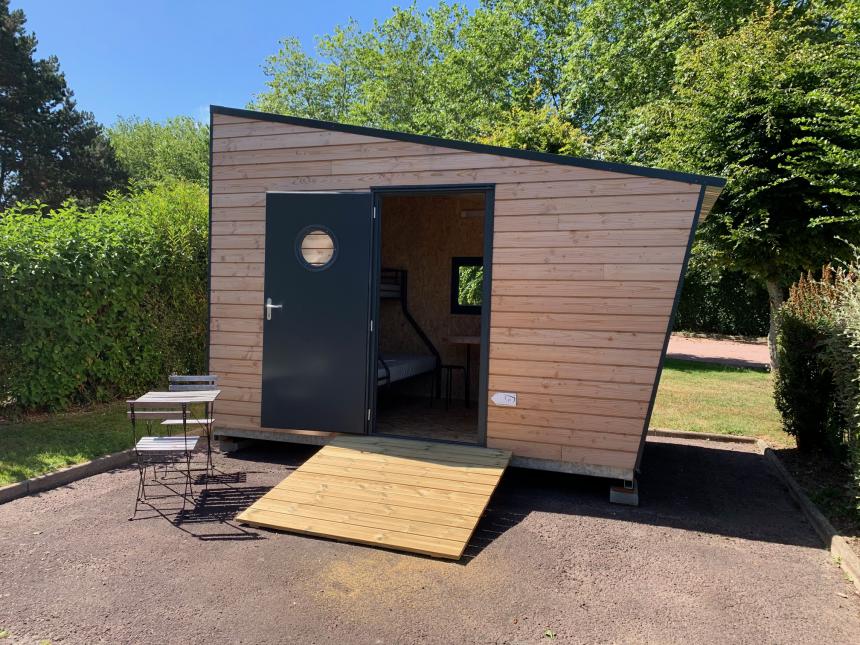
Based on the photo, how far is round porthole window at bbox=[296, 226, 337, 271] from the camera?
4945mm

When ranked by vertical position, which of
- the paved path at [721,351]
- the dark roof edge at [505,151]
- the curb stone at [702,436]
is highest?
the dark roof edge at [505,151]

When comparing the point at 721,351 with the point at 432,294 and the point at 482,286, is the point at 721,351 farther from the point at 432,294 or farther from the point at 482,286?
the point at 482,286

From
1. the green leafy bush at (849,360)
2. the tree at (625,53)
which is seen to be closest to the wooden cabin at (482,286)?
the green leafy bush at (849,360)

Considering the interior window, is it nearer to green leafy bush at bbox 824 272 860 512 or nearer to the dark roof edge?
the dark roof edge

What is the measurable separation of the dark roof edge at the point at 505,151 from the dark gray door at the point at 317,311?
0.58m

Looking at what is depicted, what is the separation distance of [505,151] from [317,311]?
2.06m

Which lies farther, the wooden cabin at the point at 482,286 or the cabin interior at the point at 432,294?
the cabin interior at the point at 432,294

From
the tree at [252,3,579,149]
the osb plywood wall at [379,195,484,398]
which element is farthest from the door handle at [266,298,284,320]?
the tree at [252,3,579,149]

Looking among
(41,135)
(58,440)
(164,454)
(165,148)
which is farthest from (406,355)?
(165,148)

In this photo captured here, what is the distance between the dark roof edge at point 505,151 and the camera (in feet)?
13.0

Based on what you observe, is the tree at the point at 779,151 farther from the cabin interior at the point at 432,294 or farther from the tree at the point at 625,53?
the tree at the point at 625,53

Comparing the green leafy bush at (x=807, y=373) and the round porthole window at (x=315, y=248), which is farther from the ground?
the round porthole window at (x=315, y=248)

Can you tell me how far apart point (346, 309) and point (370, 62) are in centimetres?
2112

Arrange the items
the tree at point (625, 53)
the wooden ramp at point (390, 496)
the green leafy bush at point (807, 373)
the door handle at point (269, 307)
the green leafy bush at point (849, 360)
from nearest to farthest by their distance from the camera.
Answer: the wooden ramp at point (390, 496)
the green leafy bush at point (849, 360)
the door handle at point (269, 307)
the green leafy bush at point (807, 373)
the tree at point (625, 53)
